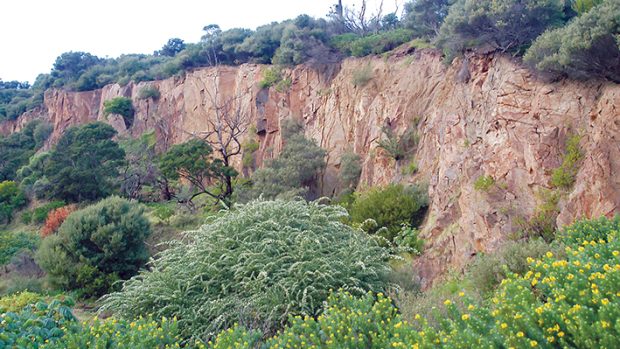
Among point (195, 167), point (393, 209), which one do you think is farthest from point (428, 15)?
point (195, 167)

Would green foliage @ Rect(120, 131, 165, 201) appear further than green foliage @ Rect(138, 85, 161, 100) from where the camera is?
No

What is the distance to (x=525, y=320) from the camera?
4.27 meters

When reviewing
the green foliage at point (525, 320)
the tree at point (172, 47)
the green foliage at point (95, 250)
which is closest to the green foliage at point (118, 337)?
the green foliage at point (525, 320)

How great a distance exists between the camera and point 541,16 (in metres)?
12.1

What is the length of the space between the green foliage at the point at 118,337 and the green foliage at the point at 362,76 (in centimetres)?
1533

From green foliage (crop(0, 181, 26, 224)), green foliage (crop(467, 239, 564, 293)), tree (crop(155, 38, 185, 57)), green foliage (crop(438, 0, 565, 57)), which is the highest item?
tree (crop(155, 38, 185, 57))

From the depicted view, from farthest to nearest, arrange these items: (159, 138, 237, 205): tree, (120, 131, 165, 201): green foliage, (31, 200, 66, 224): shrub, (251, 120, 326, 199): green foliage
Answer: (120, 131, 165, 201): green foliage → (31, 200, 66, 224): shrub → (159, 138, 237, 205): tree → (251, 120, 326, 199): green foliage

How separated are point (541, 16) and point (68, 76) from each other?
4328cm

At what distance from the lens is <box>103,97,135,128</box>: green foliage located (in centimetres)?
3659

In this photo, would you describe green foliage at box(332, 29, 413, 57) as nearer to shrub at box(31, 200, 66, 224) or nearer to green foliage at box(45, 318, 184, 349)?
shrub at box(31, 200, 66, 224)

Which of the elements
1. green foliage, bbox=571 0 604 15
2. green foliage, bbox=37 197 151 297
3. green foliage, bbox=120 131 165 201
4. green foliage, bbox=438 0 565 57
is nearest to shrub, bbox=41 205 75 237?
green foliage, bbox=37 197 151 297

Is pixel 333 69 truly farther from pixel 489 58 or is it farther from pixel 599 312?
pixel 599 312

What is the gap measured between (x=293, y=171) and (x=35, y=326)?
12963mm

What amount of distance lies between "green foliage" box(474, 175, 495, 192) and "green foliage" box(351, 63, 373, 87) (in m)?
10.7
